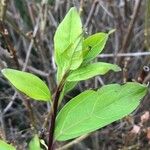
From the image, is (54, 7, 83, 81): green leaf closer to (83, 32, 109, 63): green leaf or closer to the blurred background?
(83, 32, 109, 63): green leaf

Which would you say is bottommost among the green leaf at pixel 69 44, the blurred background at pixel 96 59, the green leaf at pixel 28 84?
the blurred background at pixel 96 59

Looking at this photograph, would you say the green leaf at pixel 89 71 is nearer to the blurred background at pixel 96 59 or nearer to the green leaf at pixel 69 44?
the green leaf at pixel 69 44

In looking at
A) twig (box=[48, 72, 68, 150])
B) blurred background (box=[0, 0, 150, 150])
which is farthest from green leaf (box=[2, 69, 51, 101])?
blurred background (box=[0, 0, 150, 150])

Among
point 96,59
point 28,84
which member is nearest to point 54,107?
point 28,84

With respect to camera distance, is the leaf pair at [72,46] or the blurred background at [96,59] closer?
the leaf pair at [72,46]

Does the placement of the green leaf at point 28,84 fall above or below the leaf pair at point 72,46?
below

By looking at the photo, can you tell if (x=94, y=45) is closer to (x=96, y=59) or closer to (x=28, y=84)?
(x=28, y=84)

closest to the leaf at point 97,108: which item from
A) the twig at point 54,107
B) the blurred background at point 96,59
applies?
the twig at point 54,107
